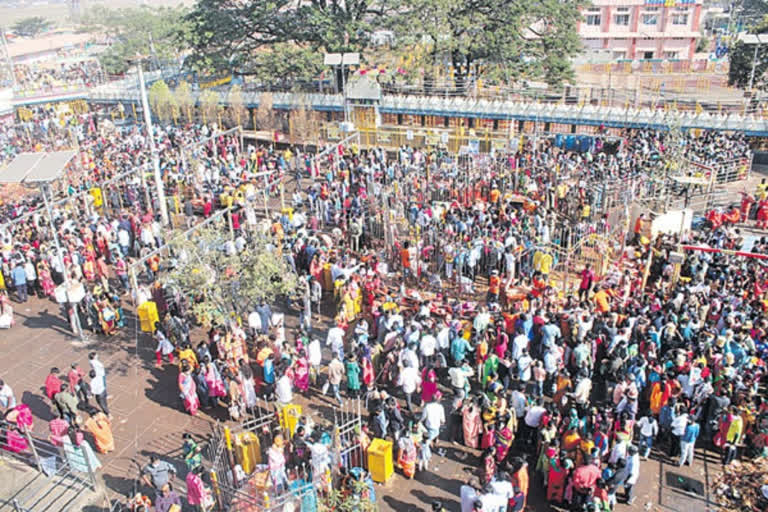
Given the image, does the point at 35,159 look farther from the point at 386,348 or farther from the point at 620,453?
the point at 620,453

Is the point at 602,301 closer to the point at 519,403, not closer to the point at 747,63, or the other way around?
the point at 519,403

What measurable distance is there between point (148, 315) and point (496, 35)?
25619 mm

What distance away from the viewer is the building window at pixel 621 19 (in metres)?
58.8

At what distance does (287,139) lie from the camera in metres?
34.6

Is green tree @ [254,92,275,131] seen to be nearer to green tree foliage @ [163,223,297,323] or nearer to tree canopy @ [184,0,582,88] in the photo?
tree canopy @ [184,0,582,88]

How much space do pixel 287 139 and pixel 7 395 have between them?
80.9ft

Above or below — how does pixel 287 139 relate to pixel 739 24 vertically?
below

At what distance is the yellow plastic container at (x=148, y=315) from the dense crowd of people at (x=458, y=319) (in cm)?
32

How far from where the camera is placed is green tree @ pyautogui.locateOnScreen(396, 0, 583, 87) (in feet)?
108

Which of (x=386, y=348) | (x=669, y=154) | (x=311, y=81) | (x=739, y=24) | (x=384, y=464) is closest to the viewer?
(x=384, y=464)

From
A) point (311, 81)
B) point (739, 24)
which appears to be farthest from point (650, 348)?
point (739, 24)

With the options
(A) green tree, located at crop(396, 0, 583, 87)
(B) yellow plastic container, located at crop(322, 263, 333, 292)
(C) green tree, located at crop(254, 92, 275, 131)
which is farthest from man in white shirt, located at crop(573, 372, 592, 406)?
(C) green tree, located at crop(254, 92, 275, 131)

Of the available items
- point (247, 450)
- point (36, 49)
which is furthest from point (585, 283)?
point (36, 49)

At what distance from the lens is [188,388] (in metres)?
12.0
